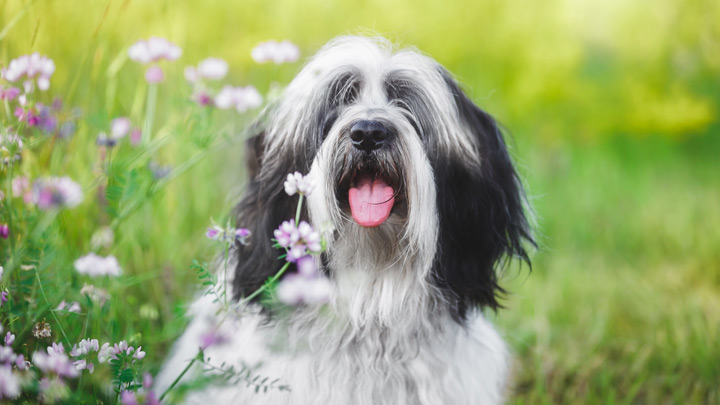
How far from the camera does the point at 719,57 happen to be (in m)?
5.57

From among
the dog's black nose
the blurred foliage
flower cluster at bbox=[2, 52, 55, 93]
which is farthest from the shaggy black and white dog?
the blurred foliage

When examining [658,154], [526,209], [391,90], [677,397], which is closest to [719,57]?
[658,154]

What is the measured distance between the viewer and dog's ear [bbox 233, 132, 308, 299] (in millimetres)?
2004

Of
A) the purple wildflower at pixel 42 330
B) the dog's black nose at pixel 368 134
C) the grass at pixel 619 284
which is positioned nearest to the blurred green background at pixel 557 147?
the grass at pixel 619 284

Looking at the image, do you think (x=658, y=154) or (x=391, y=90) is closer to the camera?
(x=391, y=90)

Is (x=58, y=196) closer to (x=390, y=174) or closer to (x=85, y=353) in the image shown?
(x=85, y=353)

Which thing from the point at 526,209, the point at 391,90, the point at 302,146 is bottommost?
the point at 526,209

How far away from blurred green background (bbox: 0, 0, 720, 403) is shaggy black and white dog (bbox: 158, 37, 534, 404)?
34cm

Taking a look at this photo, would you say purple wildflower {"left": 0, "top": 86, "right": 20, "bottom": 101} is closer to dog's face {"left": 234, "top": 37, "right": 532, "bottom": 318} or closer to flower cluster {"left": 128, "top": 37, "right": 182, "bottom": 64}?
flower cluster {"left": 128, "top": 37, "right": 182, "bottom": 64}

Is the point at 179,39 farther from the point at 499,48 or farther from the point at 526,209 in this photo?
the point at 499,48

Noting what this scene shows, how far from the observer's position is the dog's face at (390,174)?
1.82 meters

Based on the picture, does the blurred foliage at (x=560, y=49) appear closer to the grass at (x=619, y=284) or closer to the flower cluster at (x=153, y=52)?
the grass at (x=619, y=284)

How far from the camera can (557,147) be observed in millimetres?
5379

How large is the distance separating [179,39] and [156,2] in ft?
0.69
